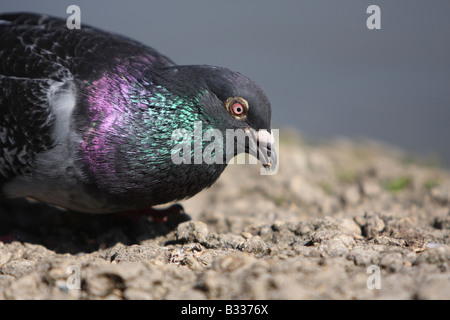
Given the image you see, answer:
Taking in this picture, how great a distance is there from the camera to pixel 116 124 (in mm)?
3701

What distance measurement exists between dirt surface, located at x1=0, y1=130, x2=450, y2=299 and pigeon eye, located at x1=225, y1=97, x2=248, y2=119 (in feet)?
3.09

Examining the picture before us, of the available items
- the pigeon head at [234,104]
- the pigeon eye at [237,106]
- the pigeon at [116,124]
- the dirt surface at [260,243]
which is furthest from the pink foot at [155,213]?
the pigeon eye at [237,106]

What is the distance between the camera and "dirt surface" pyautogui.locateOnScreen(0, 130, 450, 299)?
272cm

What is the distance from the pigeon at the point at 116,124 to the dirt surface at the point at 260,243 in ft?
1.64

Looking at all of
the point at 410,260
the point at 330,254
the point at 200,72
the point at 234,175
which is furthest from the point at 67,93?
the point at 234,175

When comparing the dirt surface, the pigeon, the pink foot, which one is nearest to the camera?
the dirt surface

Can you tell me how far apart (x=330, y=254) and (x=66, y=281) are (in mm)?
1652

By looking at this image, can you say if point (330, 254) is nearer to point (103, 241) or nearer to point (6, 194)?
point (103, 241)

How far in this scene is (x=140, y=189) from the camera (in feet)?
12.5

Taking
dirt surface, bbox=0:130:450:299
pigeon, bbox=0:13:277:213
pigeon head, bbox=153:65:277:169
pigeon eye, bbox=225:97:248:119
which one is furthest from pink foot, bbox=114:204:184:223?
pigeon eye, bbox=225:97:248:119

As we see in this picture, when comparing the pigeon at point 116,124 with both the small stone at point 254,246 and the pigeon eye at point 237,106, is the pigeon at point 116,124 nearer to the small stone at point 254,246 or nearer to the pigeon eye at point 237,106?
the pigeon eye at point 237,106

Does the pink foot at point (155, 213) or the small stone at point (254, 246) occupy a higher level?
the pink foot at point (155, 213)

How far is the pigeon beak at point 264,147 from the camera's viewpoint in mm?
3832

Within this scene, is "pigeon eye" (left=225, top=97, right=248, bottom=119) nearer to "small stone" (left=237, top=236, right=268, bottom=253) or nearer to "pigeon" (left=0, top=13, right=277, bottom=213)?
"pigeon" (left=0, top=13, right=277, bottom=213)
